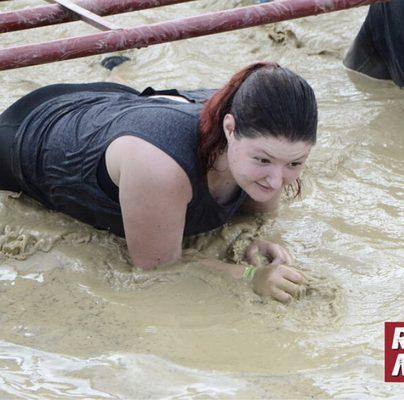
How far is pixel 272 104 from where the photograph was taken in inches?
100

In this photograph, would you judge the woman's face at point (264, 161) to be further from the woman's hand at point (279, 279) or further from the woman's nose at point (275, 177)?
the woman's hand at point (279, 279)

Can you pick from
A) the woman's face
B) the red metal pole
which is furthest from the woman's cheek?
the red metal pole

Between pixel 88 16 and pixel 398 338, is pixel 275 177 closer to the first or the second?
pixel 398 338

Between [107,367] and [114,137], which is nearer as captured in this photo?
[107,367]

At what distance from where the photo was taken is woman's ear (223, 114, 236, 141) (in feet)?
8.72

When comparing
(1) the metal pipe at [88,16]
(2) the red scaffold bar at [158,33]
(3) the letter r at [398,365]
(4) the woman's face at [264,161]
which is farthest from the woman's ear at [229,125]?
(3) the letter r at [398,365]

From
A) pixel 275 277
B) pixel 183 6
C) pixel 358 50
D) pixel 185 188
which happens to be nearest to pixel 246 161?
pixel 185 188

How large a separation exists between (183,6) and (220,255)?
2795 mm

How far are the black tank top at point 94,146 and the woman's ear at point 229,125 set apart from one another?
0.50 ft

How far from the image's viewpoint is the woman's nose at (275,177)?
265cm

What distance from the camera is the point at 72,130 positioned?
3070 millimetres

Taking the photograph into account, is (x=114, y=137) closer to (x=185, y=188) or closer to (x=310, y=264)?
(x=185, y=188)

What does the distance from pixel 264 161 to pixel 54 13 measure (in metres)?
0.91

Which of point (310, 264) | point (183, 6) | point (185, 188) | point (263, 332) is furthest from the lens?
point (183, 6)
